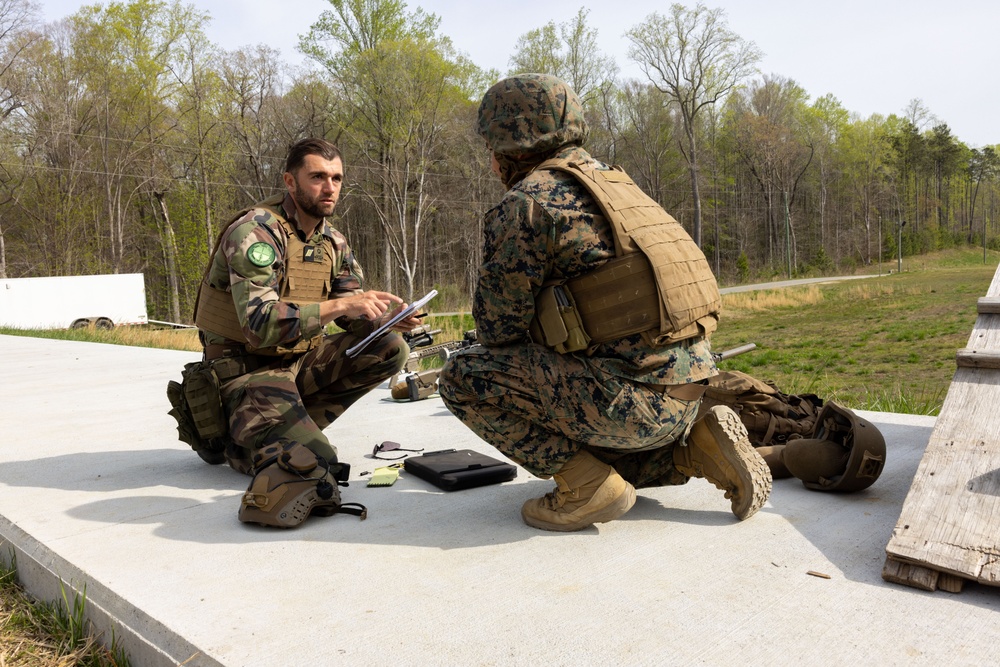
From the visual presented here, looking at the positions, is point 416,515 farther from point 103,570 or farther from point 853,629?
point 853,629

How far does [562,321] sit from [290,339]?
122cm

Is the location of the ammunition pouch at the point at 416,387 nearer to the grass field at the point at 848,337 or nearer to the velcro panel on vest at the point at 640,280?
the velcro panel on vest at the point at 640,280

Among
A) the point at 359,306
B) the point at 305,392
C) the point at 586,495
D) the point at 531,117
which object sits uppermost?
the point at 531,117

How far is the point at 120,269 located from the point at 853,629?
107 feet

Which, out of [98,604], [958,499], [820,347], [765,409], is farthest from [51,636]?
[820,347]

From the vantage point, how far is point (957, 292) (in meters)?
24.3

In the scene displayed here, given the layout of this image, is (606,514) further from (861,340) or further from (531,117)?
(861,340)

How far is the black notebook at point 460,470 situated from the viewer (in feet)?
10.6

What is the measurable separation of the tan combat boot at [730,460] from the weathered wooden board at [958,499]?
0.44 m

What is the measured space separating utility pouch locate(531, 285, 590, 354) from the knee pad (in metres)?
0.99

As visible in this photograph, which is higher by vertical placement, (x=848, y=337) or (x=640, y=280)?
(x=640, y=280)

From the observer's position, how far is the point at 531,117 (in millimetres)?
2652

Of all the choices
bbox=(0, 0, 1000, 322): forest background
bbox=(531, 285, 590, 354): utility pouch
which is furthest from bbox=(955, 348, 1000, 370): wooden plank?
bbox=(0, 0, 1000, 322): forest background

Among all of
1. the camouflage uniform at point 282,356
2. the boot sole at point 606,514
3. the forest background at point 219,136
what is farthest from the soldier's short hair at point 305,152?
the forest background at point 219,136
